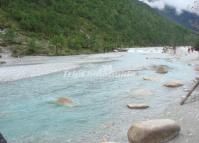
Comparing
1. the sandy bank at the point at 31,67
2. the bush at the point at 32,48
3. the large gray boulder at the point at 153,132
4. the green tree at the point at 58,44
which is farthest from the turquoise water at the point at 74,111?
the green tree at the point at 58,44

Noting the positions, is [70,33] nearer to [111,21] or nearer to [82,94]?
[111,21]

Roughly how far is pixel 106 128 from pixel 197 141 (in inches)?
169

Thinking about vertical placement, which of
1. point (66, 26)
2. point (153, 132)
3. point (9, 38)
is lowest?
point (153, 132)

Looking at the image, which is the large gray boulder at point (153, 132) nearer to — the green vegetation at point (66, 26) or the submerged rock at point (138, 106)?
the submerged rock at point (138, 106)

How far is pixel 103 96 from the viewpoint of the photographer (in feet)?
74.6

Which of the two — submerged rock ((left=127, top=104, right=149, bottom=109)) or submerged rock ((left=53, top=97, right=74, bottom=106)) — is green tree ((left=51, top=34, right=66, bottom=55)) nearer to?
submerged rock ((left=53, top=97, right=74, bottom=106))

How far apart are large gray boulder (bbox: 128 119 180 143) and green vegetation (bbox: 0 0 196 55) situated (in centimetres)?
6695

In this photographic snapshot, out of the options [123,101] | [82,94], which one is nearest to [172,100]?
[123,101]

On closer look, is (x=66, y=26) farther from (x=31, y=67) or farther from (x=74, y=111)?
(x=74, y=111)

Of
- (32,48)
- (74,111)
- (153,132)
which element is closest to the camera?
(153,132)

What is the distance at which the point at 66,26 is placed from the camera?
13238 cm

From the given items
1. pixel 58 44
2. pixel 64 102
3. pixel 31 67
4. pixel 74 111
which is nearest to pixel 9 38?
pixel 58 44

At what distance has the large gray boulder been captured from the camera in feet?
36.9

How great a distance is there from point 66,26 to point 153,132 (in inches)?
4867
